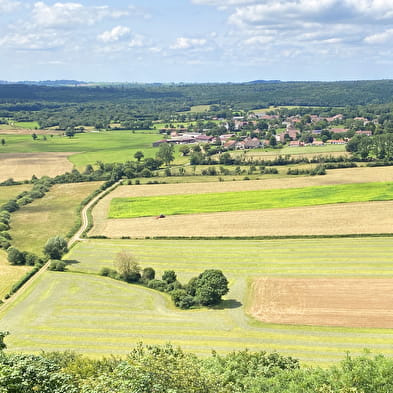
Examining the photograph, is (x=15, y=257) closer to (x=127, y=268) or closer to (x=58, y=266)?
(x=58, y=266)

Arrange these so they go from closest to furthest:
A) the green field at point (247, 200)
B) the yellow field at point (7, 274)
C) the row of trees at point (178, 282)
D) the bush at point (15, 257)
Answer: the row of trees at point (178, 282)
the yellow field at point (7, 274)
the bush at point (15, 257)
the green field at point (247, 200)

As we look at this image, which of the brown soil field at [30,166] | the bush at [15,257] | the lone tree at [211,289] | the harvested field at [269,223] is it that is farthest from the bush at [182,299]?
the brown soil field at [30,166]

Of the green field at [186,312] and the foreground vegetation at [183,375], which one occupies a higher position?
the foreground vegetation at [183,375]

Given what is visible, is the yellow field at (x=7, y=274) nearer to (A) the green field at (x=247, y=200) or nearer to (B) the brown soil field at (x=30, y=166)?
(A) the green field at (x=247, y=200)

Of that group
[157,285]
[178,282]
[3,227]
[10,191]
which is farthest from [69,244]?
[10,191]

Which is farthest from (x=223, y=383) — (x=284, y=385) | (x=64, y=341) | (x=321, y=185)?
(x=321, y=185)

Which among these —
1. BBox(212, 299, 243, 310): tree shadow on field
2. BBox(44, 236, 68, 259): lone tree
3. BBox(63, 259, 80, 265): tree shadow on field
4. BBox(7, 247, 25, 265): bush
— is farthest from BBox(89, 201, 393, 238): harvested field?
BBox(212, 299, 243, 310): tree shadow on field

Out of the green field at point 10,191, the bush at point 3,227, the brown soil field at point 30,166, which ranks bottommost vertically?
the green field at point 10,191
